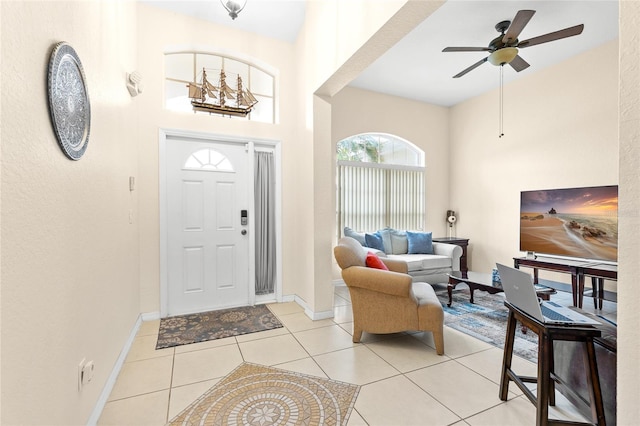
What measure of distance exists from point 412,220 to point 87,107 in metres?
5.30

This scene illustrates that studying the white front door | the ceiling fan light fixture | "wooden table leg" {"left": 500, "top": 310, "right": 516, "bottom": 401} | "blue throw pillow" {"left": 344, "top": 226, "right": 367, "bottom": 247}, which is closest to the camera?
"wooden table leg" {"left": 500, "top": 310, "right": 516, "bottom": 401}

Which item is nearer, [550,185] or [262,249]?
[262,249]

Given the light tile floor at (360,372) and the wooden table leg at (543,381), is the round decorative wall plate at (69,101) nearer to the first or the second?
the light tile floor at (360,372)

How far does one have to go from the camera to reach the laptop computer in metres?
1.49

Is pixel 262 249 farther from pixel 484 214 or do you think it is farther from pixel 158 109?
pixel 484 214

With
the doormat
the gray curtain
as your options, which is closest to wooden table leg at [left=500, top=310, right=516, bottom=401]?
the doormat

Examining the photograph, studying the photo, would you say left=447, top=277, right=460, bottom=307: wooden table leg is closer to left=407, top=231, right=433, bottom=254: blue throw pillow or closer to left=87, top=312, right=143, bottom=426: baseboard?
left=407, top=231, right=433, bottom=254: blue throw pillow

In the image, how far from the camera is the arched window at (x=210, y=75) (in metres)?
3.48

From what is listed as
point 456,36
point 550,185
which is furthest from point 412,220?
point 456,36

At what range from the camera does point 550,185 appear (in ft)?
14.8

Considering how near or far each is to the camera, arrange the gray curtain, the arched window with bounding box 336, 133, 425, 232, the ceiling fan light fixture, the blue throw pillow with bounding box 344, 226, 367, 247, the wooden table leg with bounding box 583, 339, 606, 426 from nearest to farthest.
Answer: the wooden table leg with bounding box 583, 339, 606, 426
the ceiling fan light fixture
the gray curtain
the blue throw pillow with bounding box 344, 226, 367, 247
the arched window with bounding box 336, 133, 425, 232

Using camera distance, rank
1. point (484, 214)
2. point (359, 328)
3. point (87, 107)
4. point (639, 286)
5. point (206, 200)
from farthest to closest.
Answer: point (484, 214) → point (206, 200) → point (359, 328) → point (87, 107) → point (639, 286)

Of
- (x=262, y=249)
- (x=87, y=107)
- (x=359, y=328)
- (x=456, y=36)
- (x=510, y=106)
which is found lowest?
(x=359, y=328)

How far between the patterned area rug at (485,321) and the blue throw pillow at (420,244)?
0.85 meters
